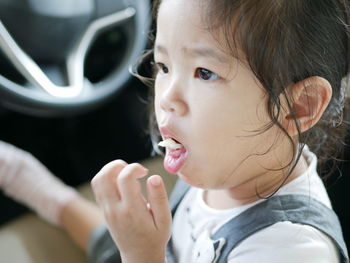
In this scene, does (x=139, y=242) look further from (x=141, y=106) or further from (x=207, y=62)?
(x=141, y=106)

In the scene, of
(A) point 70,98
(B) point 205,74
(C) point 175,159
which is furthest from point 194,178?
(A) point 70,98

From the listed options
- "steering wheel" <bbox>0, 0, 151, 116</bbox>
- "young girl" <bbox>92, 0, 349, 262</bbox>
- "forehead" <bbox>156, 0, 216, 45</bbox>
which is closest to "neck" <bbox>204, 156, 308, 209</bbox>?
"young girl" <bbox>92, 0, 349, 262</bbox>

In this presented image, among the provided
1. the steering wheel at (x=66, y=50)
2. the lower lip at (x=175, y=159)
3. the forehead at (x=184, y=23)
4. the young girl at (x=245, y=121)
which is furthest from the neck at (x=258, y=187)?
the steering wheel at (x=66, y=50)

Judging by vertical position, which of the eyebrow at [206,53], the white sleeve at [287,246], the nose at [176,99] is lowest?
the white sleeve at [287,246]

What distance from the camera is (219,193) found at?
2.35ft

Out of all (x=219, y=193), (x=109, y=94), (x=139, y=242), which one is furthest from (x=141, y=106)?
(x=139, y=242)

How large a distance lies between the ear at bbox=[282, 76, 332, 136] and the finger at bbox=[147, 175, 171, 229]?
0.54 feet

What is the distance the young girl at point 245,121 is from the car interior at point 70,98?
0.54ft

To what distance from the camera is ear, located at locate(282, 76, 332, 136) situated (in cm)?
56

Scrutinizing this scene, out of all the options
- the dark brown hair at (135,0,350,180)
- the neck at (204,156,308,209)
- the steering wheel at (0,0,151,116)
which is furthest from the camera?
the steering wheel at (0,0,151,116)

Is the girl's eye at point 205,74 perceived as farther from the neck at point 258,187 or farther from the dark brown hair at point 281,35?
the neck at point 258,187

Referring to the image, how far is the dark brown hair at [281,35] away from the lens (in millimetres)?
519

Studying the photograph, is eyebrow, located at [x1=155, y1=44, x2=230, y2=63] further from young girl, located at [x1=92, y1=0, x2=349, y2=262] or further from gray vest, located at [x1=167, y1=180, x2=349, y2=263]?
gray vest, located at [x1=167, y1=180, x2=349, y2=263]

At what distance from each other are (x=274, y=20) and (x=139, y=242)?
0.97 ft
